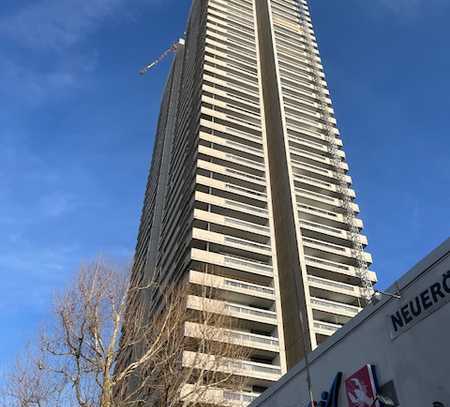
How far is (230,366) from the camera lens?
70.0ft

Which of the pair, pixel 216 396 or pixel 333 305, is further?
pixel 333 305

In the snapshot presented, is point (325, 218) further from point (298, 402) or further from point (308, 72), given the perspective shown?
point (298, 402)

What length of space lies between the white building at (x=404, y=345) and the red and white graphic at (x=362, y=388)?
0.08ft

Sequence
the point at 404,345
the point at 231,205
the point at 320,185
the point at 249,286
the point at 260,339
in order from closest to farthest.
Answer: the point at 404,345
the point at 260,339
the point at 249,286
the point at 231,205
the point at 320,185

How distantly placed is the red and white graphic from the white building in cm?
2

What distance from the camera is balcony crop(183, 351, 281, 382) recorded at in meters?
18.4

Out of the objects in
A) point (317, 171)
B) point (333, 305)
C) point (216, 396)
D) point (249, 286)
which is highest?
point (317, 171)

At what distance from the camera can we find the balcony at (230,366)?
18366 millimetres

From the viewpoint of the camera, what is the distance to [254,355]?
3434cm

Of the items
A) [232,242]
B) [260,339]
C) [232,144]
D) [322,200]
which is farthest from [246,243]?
[232,144]

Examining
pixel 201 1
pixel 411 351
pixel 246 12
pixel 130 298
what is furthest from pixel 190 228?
pixel 201 1

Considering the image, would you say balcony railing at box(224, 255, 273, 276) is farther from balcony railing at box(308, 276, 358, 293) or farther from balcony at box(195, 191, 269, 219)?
balcony at box(195, 191, 269, 219)

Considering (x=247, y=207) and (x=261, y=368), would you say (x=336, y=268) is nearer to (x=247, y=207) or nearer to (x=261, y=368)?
(x=247, y=207)

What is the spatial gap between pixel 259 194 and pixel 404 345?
3606 centimetres
